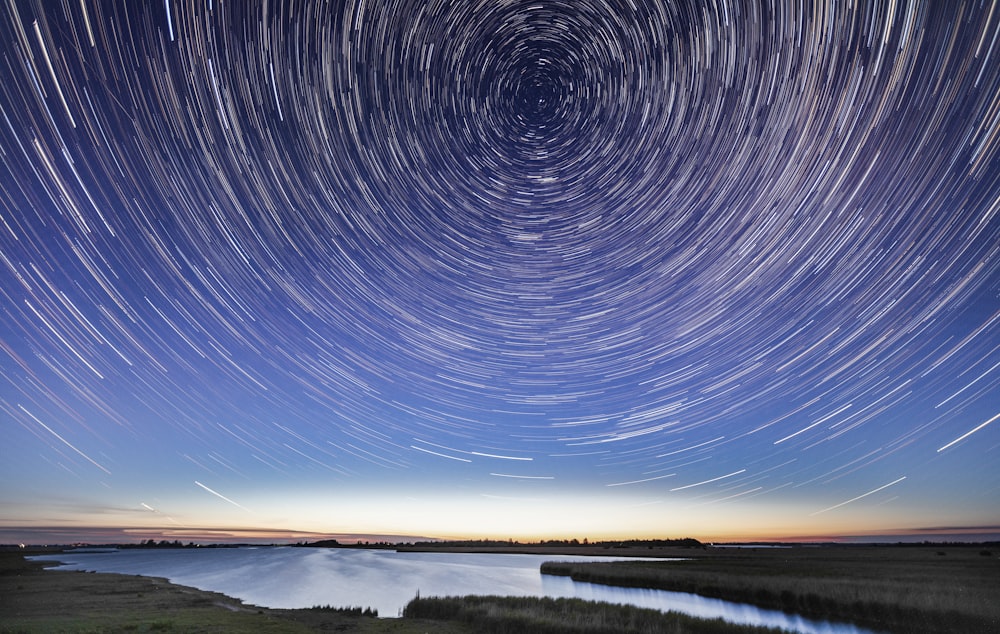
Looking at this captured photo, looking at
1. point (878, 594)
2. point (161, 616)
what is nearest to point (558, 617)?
point (878, 594)

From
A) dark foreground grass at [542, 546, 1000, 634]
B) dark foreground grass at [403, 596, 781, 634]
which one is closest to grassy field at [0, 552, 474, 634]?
dark foreground grass at [403, 596, 781, 634]

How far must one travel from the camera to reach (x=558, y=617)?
2453 centimetres

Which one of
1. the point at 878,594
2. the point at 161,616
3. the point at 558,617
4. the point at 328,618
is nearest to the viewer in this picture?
the point at 558,617

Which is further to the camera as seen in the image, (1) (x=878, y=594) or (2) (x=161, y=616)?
(1) (x=878, y=594)

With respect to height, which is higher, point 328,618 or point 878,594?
point 878,594

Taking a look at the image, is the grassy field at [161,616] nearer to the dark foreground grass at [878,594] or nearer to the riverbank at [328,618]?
the riverbank at [328,618]

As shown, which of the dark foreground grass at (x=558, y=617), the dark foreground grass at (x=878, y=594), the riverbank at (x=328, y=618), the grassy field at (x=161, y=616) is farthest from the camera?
the dark foreground grass at (x=878, y=594)

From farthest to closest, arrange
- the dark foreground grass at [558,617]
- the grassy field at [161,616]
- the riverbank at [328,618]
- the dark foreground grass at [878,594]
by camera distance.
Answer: the dark foreground grass at [878,594] → the dark foreground grass at [558,617] → the riverbank at [328,618] → the grassy field at [161,616]

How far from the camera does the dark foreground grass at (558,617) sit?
22078 mm

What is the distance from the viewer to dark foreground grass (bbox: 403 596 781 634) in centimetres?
2208

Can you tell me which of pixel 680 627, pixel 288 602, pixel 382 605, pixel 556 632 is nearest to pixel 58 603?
pixel 288 602

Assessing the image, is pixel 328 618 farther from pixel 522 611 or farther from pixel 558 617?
pixel 558 617

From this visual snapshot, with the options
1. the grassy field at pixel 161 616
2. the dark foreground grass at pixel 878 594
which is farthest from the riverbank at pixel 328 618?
the dark foreground grass at pixel 878 594

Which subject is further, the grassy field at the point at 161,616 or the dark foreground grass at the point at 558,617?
the dark foreground grass at the point at 558,617
